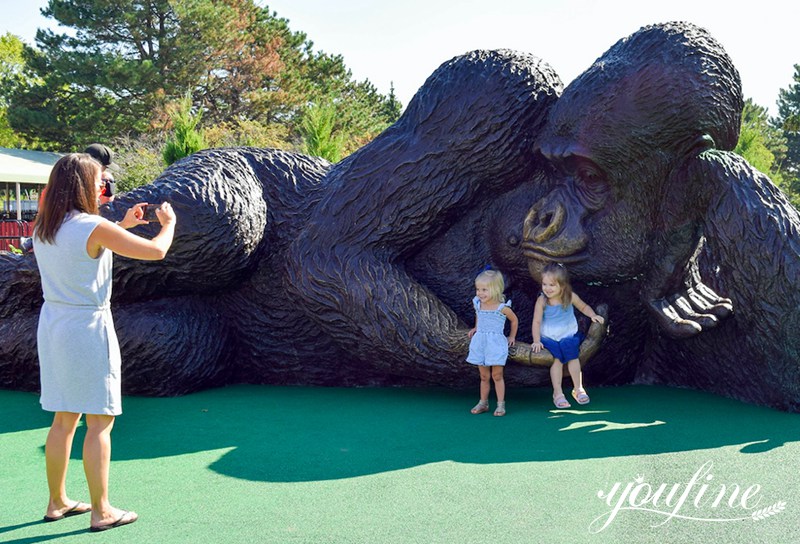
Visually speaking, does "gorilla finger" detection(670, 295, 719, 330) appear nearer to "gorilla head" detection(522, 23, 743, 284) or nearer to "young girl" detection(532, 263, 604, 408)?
"gorilla head" detection(522, 23, 743, 284)

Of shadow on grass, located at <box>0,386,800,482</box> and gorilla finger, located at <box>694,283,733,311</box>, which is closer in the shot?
shadow on grass, located at <box>0,386,800,482</box>

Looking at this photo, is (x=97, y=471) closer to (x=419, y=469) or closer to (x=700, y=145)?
(x=419, y=469)

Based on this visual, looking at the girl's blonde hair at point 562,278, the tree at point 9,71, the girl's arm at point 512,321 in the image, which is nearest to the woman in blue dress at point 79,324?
the girl's arm at point 512,321

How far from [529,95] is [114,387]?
2.74 meters

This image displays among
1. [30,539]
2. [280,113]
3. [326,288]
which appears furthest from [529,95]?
[280,113]

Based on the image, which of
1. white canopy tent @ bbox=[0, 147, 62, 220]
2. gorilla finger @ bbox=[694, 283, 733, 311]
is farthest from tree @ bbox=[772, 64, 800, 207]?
gorilla finger @ bbox=[694, 283, 733, 311]

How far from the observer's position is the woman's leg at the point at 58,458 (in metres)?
2.63

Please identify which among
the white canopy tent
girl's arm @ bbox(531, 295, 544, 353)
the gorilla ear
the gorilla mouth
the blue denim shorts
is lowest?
the blue denim shorts

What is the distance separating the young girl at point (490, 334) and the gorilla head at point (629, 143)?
311 mm

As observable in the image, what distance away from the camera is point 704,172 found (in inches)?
161

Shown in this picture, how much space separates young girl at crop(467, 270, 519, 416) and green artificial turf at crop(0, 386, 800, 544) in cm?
18

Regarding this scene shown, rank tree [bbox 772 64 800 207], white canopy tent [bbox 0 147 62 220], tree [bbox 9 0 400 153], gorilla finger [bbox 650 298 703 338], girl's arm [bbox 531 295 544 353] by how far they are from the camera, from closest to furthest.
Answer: gorilla finger [bbox 650 298 703 338]
girl's arm [bbox 531 295 544 353]
white canopy tent [bbox 0 147 62 220]
tree [bbox 9 0 400 153]
tree [bbox 772 64 800 207]

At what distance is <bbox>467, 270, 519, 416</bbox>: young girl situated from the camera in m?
A: 4.10

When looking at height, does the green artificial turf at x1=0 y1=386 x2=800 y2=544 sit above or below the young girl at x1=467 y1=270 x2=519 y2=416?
below
